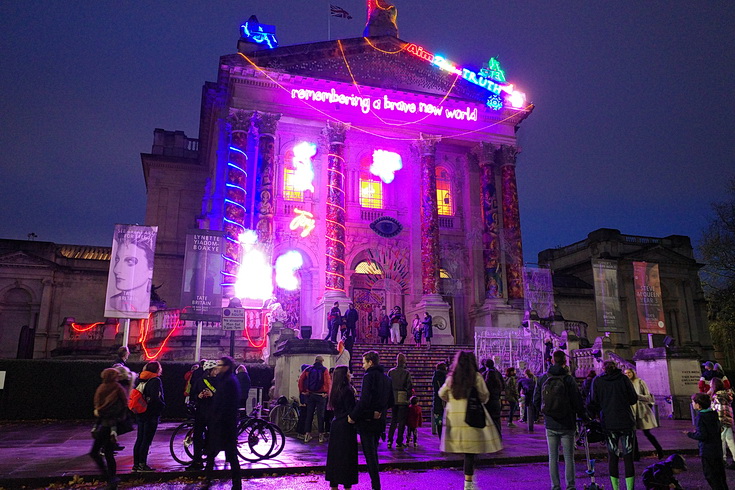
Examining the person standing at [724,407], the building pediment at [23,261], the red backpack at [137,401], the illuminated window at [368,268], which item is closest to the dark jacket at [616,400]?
the person standing at [724,407]

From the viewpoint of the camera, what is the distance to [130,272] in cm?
1555

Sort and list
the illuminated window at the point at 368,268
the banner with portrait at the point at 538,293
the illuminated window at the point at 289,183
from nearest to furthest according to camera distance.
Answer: the banner with portrait at the point at 538,293 < the illuminated window at the point at 289,183 < the illuminated window at the point at 368,268

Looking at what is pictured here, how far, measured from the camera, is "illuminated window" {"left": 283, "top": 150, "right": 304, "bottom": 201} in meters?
26.4

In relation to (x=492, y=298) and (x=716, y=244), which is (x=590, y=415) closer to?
(x=492, y=298)

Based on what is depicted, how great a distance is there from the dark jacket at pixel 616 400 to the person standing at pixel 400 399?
4.68 m

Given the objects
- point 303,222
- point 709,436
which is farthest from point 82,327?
point 709,436

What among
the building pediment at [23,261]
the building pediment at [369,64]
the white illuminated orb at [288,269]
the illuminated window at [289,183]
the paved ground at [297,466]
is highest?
the building pediment at [369,64]

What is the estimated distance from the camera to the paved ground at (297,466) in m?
7.85

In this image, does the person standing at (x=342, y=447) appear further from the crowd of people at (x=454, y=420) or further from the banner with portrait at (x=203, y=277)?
the banner with portrait at (x=203, y=277)

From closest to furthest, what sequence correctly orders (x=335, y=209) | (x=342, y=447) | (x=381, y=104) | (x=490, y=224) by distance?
(x=342, y=447) → (x=335, y=209) → (x=381, y=104) → (x=490, y=224)

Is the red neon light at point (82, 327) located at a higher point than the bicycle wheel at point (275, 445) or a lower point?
higher

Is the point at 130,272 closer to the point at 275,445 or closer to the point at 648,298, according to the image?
the point at 275,445

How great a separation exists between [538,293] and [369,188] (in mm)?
10155

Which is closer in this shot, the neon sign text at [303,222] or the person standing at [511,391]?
the person standing at [511,391]
